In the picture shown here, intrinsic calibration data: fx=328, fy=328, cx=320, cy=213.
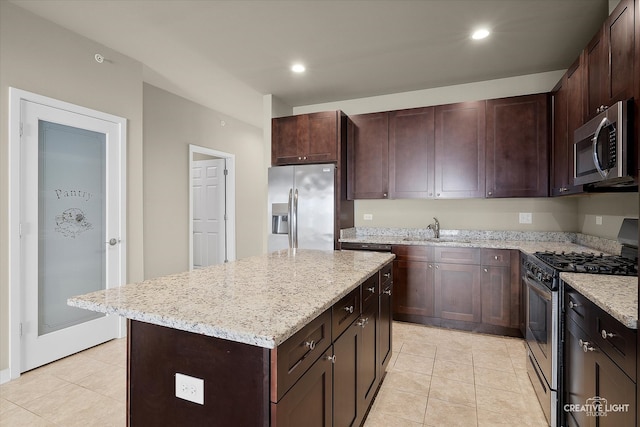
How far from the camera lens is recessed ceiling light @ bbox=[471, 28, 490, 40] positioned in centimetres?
276

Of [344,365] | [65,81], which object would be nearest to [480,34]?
[344,365]

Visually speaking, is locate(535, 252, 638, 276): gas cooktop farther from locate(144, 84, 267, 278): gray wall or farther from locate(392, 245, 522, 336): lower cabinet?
locate(144, 84, 267, 278): gray wall

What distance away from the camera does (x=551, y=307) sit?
6.13 feet

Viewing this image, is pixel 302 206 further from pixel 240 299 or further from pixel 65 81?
pixel 240 299

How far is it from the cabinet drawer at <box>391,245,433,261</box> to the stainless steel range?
1.12 m

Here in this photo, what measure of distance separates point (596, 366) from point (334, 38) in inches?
113

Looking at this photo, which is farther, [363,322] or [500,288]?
[500,288]

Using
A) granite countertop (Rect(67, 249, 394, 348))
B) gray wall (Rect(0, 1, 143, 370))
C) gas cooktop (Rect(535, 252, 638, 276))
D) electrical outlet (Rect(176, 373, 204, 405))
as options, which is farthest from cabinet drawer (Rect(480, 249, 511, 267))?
gray wall (Rect(0, 1, 143, 370))

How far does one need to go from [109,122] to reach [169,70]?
92 centimetres

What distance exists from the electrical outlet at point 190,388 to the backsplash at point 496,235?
9.60ft

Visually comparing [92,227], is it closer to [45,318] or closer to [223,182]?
[45,318]

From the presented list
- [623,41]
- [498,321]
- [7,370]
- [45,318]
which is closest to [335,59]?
[623,41]

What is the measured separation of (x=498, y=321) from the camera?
325cm

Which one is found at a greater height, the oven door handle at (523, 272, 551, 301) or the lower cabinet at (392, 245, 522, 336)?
the oven door handle at (523, 272, 551, 301)
